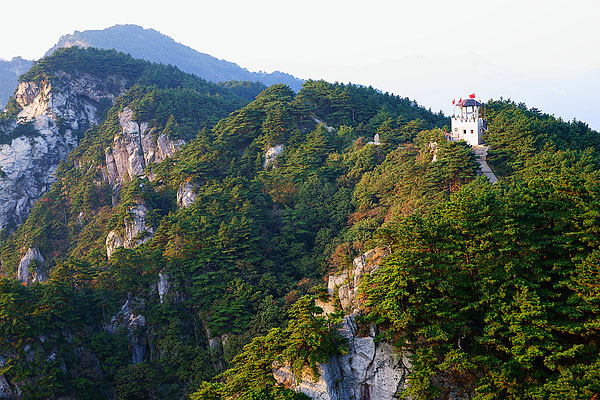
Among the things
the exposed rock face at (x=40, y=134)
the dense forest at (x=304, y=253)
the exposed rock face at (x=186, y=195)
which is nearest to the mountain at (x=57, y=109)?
the exposed rock face at (x=40, y=134)

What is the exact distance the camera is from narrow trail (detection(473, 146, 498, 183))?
29573mm

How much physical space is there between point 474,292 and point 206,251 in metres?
19.0

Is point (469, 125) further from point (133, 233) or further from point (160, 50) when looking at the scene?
point (160, 50)

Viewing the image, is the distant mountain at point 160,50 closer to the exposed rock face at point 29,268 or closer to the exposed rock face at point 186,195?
the exposed rock face at point 186,195

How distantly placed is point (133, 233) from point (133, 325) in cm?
1047

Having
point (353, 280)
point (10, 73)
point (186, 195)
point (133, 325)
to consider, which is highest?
point (10, 73)

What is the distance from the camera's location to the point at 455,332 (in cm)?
1836

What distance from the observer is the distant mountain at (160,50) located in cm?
12688

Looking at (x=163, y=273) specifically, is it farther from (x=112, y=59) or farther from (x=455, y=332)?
(x=112, y=59)

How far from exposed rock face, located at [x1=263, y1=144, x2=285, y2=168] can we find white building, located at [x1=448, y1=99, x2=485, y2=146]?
15.9 meters

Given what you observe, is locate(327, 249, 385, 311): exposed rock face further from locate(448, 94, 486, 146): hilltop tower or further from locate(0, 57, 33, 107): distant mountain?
locate(0, 57, 33, 107): distant mountain

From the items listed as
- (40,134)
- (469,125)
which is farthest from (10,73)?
(469,125)

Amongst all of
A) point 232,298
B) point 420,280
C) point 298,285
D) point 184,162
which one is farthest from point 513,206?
point 184,162

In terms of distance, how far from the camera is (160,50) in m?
138
